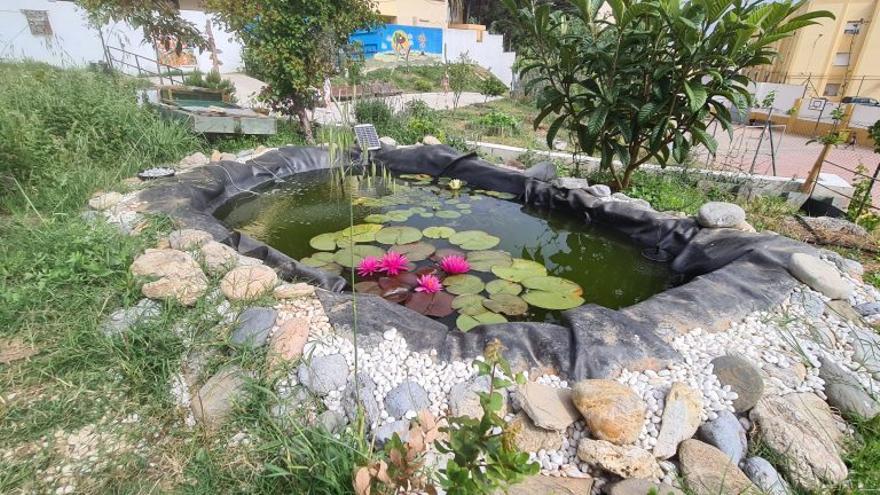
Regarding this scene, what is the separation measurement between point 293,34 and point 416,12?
15.2 m

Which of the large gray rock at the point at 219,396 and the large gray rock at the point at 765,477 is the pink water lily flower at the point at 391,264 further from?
the large gray rock at the point at 765,477

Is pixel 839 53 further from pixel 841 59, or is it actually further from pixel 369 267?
pixel 369 267

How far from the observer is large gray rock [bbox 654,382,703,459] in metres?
1.38

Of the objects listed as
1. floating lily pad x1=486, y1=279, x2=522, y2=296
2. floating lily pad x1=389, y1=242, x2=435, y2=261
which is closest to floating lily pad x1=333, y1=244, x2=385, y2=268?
floating lily pad x1=389, y1=242, x2=435, y2=261

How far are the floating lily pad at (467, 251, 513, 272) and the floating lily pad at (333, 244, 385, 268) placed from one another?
2.03ft

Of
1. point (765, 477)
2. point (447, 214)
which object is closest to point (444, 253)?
point (447, 214)

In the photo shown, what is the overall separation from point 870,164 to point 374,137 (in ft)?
24.2

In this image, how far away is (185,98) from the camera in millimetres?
6848

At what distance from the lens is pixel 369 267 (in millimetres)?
2559

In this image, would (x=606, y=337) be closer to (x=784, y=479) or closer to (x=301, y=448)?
(x=784, y=479)

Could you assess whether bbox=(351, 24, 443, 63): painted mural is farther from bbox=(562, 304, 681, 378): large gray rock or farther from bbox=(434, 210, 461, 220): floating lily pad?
bbox=(562, 304, 681, 378): large gray rock

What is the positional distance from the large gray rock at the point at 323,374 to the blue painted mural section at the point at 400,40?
1549cm

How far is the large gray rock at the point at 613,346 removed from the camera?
163cm

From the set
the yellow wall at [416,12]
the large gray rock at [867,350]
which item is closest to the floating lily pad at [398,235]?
the large gray rock at [867,350]
